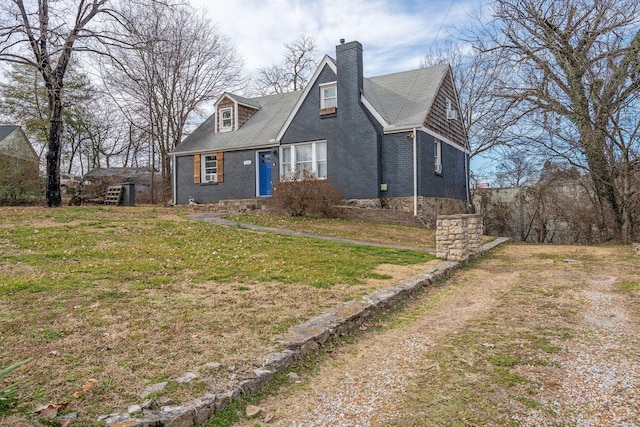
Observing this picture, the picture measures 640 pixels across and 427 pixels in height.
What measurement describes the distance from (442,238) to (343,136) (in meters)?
8.06

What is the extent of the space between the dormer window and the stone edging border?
1545 centimetres

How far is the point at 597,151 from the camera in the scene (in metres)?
13.0

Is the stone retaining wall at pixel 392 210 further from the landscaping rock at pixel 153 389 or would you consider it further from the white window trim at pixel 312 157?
the landscaping rock at pixel 153 389

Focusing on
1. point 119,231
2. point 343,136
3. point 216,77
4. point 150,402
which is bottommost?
point 150,402

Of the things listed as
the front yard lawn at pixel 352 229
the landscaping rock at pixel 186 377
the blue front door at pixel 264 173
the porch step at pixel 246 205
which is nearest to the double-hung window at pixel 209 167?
the blue front door at pixel 264 173

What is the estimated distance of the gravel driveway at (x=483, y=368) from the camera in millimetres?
2658

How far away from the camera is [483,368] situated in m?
3.33

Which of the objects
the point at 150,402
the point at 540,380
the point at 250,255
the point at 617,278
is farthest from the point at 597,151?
the point at 150,402

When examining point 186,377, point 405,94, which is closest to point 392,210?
point 405,94

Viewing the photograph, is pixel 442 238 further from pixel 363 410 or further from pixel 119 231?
pixel 119 231

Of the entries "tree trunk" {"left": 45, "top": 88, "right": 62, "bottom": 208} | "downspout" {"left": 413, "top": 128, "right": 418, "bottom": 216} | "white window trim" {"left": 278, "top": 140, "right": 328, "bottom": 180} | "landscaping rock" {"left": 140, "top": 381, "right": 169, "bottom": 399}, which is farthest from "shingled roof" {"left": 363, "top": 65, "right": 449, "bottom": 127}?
"landscaping rock" {"left": 140, "top": 381, "right": 169, "bottom": 399}

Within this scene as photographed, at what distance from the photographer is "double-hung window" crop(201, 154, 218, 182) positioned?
1933 centimetres

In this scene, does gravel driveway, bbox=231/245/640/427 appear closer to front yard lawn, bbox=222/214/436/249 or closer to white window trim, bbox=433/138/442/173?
front yard lawn, bbox=222/214/436/249

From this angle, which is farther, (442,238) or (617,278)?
(442,238)
